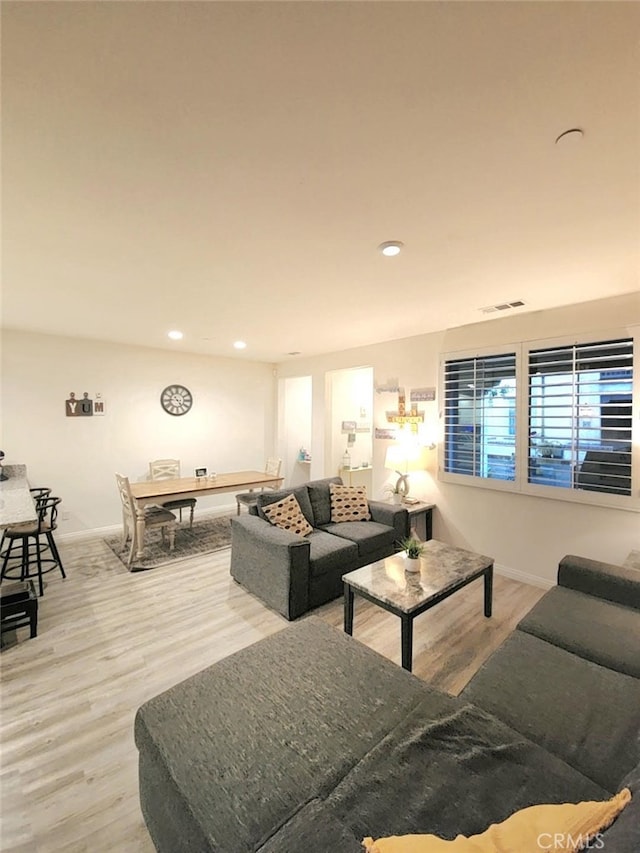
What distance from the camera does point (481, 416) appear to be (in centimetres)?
362

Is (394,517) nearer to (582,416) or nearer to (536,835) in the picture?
(582,416)

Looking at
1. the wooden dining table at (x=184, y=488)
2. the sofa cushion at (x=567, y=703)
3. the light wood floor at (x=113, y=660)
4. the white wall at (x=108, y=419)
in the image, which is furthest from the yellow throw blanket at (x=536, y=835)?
the white wall at (x=108, y=419)

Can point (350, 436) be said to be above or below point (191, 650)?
above

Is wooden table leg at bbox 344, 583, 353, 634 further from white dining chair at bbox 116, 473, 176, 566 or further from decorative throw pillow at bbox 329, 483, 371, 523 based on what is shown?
white dining chair at bbox 116, 473, 176, 566

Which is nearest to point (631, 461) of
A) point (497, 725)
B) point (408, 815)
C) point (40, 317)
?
point (497, 725)

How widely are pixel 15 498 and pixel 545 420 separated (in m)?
4.76

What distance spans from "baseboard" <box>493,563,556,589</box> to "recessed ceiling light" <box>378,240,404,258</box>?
316 cm

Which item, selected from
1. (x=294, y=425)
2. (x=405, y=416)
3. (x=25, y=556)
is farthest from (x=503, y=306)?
(x=25, y=556)

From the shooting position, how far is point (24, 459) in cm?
415

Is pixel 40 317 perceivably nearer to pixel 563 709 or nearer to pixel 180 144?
pixel 180 144

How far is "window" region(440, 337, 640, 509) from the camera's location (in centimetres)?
284

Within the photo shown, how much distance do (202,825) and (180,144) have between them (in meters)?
2.10

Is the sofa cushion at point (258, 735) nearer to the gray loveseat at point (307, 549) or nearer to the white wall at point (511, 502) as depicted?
the gray loveseat at point (307, 549)

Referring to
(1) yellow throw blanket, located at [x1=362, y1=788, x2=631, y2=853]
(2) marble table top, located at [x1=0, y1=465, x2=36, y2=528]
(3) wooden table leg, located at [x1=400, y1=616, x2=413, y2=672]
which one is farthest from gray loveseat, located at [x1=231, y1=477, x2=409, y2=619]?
(1) yellow throw blanket, located at [x1=362, y1=788, x2=631, y2=853]
